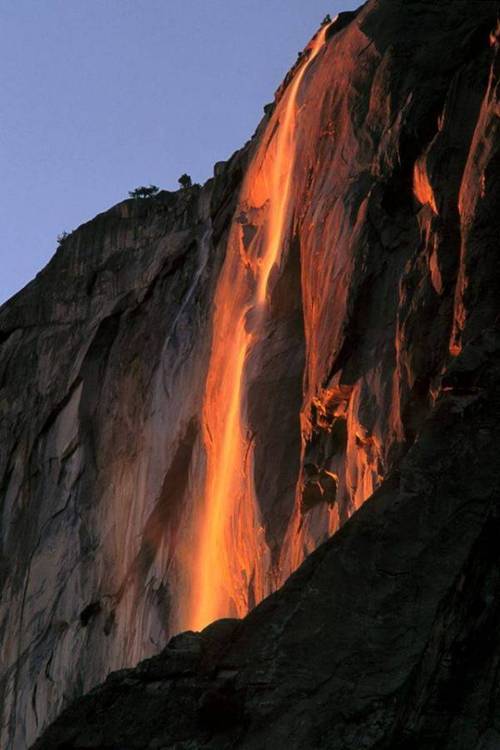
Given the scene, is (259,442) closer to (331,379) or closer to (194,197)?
(331,379)

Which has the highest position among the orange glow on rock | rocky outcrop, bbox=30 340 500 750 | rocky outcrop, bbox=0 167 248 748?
rocky outcrop, bbox=0 167 248 748

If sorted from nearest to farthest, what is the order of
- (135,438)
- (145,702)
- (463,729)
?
(463,729), (145,702), (135,438)

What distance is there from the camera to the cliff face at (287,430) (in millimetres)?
12078

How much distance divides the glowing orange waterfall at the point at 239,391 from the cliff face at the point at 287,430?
0.06m

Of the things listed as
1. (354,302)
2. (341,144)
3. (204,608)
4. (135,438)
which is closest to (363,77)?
(341,144)

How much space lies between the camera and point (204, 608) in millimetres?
23031

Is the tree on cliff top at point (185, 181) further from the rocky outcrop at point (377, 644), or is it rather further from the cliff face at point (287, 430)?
the rocky outcrop at point (377, 644)

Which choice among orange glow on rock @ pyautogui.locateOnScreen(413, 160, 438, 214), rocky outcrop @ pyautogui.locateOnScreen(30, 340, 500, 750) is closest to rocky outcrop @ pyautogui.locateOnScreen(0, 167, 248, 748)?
orange glow on rock @ pyautogui.locateOnScreen(413, 160, 438, 214)

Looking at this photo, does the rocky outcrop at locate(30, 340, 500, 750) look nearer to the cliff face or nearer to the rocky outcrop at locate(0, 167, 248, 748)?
the cliff face

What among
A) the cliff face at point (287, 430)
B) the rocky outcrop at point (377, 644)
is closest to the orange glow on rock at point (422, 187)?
the cliff face at point (287, 430)

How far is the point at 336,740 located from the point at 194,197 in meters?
19.5

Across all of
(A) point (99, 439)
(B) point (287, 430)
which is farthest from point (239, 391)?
(A) point (99, 439)

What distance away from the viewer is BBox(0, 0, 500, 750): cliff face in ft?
39.6

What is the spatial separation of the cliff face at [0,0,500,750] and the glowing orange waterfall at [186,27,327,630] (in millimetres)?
65
